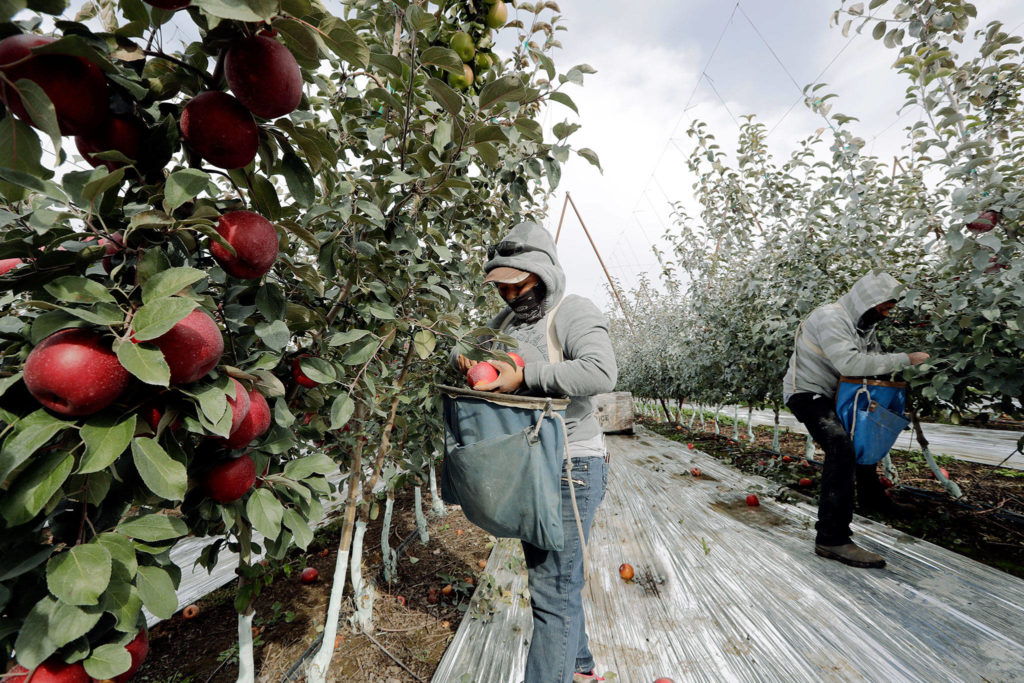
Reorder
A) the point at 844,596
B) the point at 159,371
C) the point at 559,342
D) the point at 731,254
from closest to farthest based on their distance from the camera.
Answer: the point at 159,371 < the point at 559,342 < the point at 844,596 < the point at 731,254

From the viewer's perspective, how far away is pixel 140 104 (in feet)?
2.06

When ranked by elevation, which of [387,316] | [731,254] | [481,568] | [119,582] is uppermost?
[731,254]

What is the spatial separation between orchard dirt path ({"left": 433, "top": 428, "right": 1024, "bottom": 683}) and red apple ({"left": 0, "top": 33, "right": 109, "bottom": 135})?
216 centimetres

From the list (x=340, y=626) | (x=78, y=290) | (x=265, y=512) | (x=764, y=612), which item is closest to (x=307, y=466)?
(x=265, y=512)

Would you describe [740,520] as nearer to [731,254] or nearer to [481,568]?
[481,568]

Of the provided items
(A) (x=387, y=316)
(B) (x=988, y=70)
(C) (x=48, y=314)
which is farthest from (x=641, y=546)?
(B) (x=988, y=70)

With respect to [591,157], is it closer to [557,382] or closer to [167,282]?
[557,382]

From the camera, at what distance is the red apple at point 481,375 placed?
1450 mm

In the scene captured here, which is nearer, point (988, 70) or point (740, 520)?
point (988, 70)

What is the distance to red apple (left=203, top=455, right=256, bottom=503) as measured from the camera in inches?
28.4

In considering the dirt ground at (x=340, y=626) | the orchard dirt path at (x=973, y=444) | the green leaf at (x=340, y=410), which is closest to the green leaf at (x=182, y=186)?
the green leaf at (x=340, y=410)

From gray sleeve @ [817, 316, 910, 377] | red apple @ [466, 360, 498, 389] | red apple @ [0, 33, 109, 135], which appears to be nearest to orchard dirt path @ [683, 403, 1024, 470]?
gray sleeve @ [817, 316, 910, 377]

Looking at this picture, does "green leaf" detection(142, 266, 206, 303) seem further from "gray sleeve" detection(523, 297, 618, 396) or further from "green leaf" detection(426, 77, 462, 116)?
"gray sleeve" detection(523, 297, 618, 396)

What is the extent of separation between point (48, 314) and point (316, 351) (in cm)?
73
